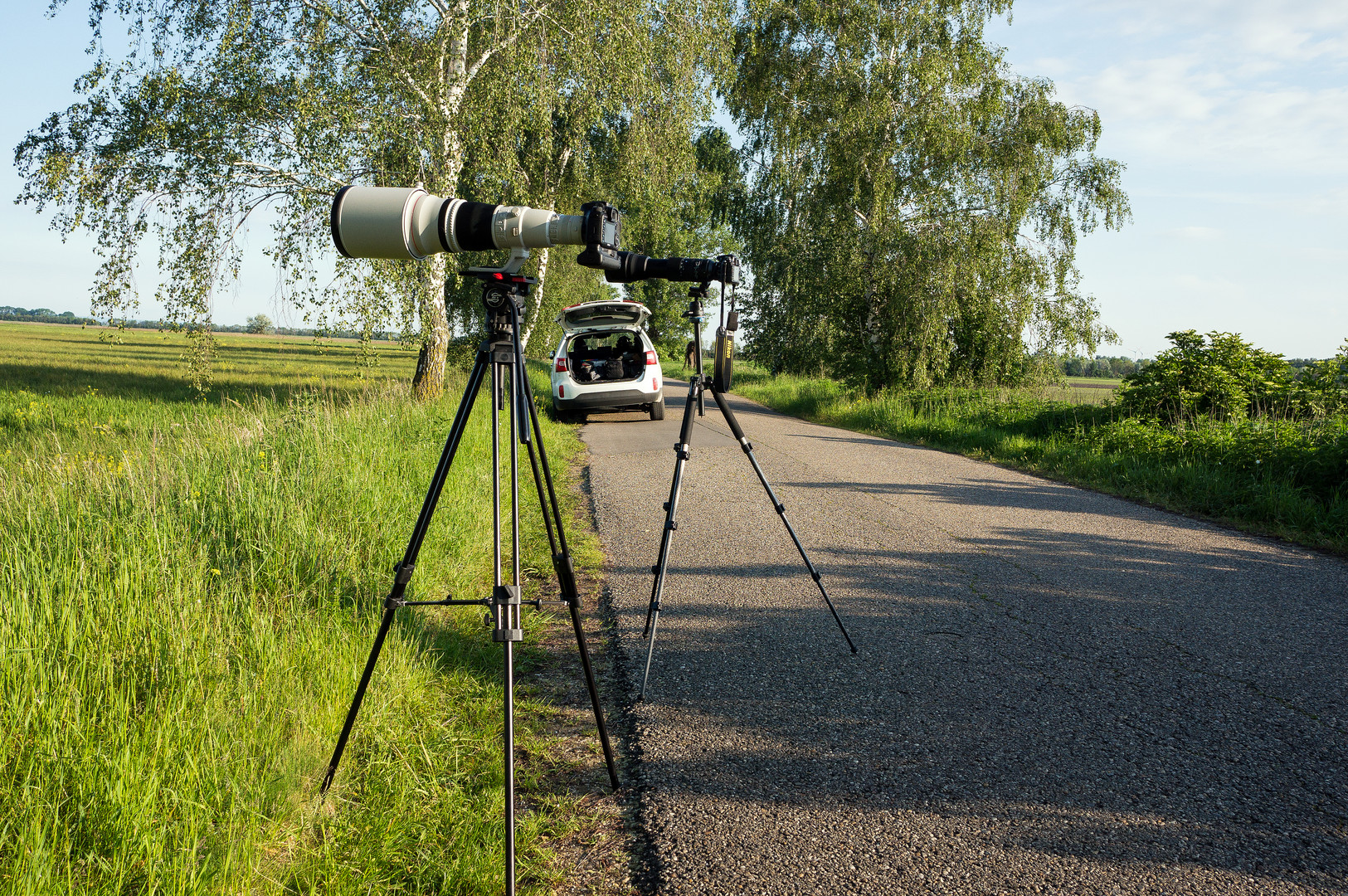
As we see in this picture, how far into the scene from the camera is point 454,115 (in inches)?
472

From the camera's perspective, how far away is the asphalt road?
226 cm

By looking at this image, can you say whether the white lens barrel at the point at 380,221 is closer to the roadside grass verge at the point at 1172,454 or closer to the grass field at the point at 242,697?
the grass field at the point at 242,697

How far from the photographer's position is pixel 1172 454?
28.7 feet

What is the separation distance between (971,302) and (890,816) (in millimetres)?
15901

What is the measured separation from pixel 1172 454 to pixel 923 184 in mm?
11074

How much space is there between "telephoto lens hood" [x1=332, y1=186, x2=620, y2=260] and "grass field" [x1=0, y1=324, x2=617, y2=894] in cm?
155

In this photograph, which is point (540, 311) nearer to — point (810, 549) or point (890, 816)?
point (810, 549)

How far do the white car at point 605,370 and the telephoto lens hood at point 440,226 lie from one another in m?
10.6

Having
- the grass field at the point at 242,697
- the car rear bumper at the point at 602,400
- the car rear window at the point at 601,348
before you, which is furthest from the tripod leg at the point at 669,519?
the car rear window at the point at 601,348

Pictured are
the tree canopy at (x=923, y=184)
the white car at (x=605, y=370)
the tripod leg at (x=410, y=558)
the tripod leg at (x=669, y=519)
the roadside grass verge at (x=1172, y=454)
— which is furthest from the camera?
the tree canopy at (x=923, y=184)

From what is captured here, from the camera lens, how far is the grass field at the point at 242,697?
6.44 feet

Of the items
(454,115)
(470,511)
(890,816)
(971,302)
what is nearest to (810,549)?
(470,511)

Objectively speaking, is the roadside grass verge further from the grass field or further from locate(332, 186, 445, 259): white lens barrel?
locate(332, 186, 445, 259): white lens barrel

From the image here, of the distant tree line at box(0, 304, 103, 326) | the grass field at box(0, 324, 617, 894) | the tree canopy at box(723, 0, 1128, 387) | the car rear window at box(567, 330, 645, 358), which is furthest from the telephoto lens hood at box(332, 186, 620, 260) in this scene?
the distant tree line at box(0, 304, 103, 326)
